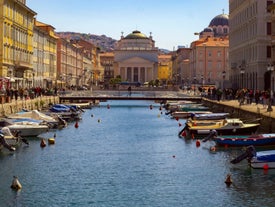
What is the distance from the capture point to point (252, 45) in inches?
3873

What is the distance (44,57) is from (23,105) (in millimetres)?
53765

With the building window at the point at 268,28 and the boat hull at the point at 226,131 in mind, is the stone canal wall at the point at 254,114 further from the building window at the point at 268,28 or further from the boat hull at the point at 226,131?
the building window at the point at 268,28

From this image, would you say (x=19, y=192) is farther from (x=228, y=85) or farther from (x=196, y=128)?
(x=228, y=85)

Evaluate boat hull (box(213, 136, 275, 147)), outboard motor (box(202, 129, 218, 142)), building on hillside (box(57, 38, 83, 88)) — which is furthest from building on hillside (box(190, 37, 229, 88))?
boat hull (box(213, 136, 275, 147))

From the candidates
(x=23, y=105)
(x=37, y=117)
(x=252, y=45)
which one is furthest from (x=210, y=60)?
(x=37, y=117)

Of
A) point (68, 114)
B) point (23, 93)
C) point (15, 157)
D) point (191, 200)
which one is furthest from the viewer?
point (23, 93)

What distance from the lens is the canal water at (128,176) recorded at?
3038 centimetres

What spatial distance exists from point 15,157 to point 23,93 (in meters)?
43.4

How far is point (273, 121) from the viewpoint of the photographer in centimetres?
5184

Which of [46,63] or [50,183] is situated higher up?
[46,63]

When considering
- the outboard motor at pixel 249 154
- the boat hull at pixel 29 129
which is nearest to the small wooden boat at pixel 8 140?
the boat hull at pixel 29 129

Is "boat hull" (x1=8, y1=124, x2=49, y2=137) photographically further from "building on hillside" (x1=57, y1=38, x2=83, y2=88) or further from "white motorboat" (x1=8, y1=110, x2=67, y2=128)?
"building on hillside" (x1=57, y1=38, x2=83, y2=88)

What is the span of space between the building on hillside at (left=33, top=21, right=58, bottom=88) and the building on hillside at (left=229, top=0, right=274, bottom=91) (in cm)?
3025

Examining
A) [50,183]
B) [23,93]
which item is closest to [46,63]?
[23,93]
